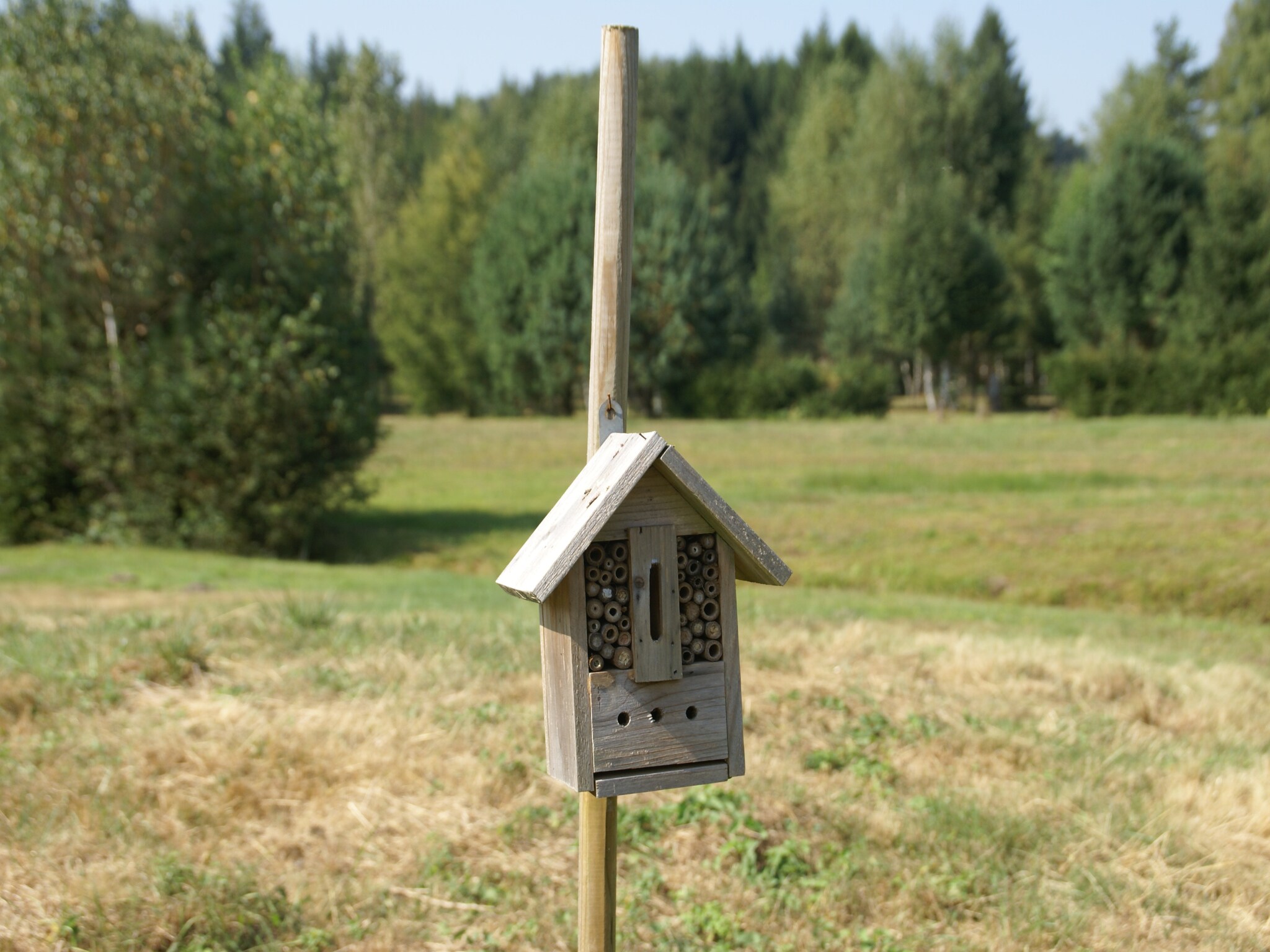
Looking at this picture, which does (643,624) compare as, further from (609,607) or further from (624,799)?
(624,799)

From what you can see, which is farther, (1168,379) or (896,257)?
(896,257)

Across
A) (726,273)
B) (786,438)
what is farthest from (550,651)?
(726,273)

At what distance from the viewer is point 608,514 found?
2.78m

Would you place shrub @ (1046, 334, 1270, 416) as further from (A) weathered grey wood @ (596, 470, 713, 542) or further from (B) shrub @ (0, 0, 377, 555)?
(A) weathered grey wood @ (596, 470, 713, 542)

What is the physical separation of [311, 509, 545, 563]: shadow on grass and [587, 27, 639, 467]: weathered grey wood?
15466 millimetres

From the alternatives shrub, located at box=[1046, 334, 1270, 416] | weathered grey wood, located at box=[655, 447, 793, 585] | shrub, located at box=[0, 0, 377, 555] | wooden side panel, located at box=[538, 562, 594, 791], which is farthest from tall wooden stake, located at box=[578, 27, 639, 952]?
shrub, located at box=[1046, 334, 1270, 416]

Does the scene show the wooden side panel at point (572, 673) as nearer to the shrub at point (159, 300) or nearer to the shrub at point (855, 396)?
the shrub at point (159, 300)

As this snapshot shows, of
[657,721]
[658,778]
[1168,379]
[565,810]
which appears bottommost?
[565,810]

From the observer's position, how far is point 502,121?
242ft

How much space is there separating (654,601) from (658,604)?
0.5 inches

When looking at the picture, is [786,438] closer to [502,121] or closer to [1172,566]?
[1172,566]

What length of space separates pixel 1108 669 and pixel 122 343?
14672 millimetres

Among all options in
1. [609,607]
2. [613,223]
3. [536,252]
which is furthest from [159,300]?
[536,252]

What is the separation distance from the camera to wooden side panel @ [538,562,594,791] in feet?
9.55
